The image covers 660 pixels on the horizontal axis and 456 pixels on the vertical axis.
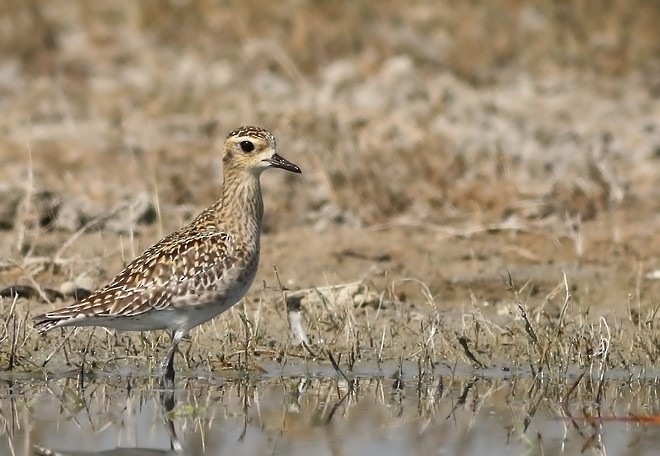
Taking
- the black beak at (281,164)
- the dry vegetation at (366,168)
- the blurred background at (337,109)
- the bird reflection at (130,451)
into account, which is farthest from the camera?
the blurred background at (337,109)

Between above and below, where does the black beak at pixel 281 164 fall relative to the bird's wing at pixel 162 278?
above

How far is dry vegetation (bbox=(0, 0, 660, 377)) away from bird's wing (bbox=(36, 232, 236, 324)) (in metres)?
0.40

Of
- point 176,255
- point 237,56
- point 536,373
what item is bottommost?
point 536,373

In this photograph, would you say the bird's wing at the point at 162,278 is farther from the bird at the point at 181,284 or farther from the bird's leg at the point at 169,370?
the bird's leg at the point at 169,370

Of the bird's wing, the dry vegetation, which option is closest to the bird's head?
the bird's wing

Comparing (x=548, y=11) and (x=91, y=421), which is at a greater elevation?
(x=548, y=11)

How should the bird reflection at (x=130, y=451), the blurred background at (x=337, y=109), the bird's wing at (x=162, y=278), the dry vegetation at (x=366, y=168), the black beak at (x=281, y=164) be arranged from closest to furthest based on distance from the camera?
the bird reflection at (x=130, y=451) < the bird's wing at (x=162, y=278) < the black beak at (x=281, y=164) < the dry vegetation at (x=366, y=168) < the blurred background at (x=337, y=109)

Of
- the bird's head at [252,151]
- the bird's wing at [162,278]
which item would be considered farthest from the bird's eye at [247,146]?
the bird's wing at [162,278]

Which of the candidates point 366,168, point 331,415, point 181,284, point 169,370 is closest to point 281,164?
point 181,284

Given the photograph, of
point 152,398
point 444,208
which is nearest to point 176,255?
point 152,398

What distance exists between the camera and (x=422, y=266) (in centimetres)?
1246

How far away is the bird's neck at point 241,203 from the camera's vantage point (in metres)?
9.72

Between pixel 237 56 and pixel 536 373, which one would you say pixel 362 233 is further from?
pixel 237 56

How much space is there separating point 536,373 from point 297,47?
9.65m
